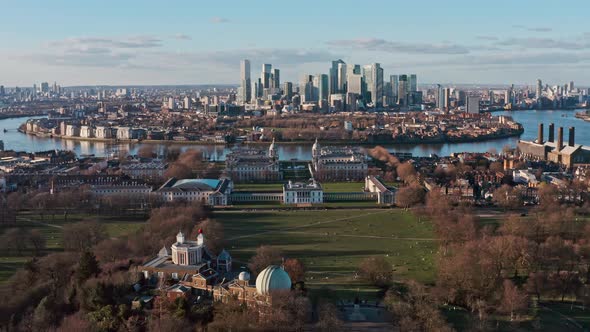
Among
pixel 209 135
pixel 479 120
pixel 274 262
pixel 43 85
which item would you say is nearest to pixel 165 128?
pixel 209 135

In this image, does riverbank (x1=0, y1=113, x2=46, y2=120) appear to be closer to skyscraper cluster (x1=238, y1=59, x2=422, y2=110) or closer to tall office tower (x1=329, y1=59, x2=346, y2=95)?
skyscraper cluster (x1=238, y1=59, x2=422, y2=110)

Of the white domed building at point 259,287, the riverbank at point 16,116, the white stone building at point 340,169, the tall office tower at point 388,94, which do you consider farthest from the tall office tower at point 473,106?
the white domed building at point 259,287

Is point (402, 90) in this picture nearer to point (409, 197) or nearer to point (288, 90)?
point (288, 90)

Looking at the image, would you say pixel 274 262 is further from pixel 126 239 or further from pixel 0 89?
pixel 0 89

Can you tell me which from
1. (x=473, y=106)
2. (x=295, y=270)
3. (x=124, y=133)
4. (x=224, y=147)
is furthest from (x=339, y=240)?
(x=473, y=106)

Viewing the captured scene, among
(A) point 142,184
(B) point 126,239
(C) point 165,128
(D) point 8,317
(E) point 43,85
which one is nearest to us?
(D) point 8,317

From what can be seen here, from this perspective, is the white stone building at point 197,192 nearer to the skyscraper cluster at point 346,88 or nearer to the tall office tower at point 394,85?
the skyscraper cluster at point 346,88
